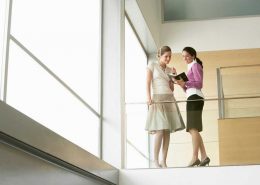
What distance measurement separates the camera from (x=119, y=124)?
7281mm

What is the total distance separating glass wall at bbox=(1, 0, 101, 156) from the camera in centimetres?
552

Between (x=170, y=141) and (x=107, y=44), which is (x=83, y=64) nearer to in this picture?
(x=107, y=44)

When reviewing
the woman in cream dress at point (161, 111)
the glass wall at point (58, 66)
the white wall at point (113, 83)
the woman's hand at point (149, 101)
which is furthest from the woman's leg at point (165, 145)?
the glass wall at point (58, 66)

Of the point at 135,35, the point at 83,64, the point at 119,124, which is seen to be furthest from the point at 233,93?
the point at 135,35

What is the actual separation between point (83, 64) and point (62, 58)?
0.72 metres

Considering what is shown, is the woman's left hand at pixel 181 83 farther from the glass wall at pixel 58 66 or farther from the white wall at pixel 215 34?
the white wall at pixel 215 34

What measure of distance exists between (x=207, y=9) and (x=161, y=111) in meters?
4.49

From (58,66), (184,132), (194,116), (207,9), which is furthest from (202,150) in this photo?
(207,9)

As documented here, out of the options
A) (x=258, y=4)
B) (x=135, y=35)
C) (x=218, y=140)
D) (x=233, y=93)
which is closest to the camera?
(x=218, y=140)

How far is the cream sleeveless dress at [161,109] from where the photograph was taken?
22.6 ft

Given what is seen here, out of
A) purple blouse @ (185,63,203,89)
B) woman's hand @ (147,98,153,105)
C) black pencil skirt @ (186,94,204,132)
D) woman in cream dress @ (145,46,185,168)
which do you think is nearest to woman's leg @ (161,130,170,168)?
woman in cream dress @ (145,46,185,168)

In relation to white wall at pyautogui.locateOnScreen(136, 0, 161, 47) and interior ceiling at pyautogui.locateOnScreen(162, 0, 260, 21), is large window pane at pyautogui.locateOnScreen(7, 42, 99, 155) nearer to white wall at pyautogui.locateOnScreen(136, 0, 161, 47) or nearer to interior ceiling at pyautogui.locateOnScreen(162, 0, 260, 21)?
white wall at pyautogui.locateOnScreen(136, 0, 161, 47)

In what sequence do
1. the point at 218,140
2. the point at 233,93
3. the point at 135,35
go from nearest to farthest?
1. the point at 218,140
2. the point at 233,93
3. the point at 135,35

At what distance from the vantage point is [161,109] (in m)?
6.94
